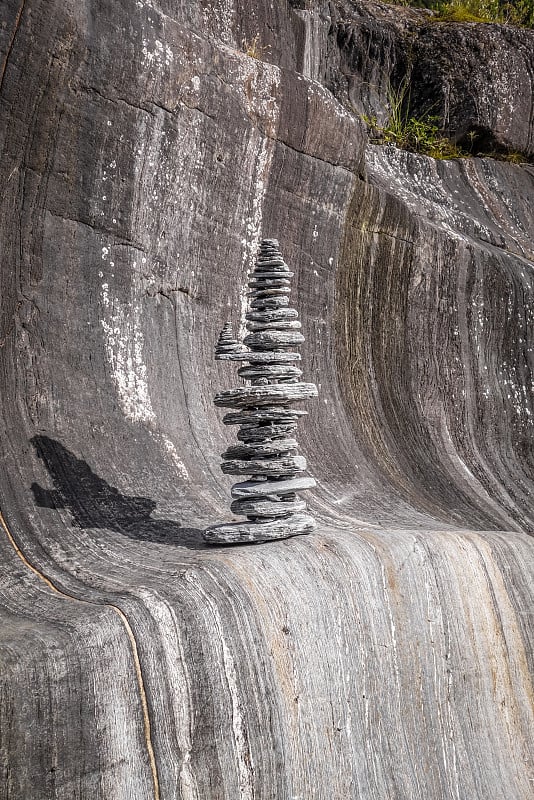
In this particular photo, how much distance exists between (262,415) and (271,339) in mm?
456

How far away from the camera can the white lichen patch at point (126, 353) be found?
7.05m

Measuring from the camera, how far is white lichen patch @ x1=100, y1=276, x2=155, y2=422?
7051 mm

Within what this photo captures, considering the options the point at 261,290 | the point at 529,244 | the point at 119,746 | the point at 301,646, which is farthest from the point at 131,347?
the point at 529,244

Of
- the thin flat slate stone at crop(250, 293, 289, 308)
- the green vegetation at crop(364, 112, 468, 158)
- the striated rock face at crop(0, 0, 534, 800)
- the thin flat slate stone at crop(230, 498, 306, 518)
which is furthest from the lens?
the green vegetation at crop(364, 112, 468, 158)

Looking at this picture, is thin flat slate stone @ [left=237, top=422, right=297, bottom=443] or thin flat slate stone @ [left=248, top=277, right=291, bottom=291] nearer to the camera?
thin flat slate stone @ [left=237, top=422, right=297, bottom=443]

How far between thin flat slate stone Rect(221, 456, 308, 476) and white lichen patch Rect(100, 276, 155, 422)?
Result: 147 cm

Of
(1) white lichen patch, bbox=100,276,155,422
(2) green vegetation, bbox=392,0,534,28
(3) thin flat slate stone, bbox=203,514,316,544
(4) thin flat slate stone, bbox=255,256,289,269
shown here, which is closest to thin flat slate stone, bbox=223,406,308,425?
(3) thin flat slate stone, bbox=203,514,316,544

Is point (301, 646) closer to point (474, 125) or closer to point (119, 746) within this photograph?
point (119, 746)

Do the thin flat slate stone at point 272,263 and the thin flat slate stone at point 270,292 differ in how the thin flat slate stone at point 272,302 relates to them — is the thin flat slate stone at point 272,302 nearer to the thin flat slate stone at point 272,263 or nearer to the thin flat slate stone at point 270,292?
the thin flat slate stone at point 270,292

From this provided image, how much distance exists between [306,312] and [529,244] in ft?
13.2

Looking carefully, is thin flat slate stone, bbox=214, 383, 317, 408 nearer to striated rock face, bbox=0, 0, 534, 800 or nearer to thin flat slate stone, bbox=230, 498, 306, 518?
striated rock face, bbox=0, 0, 534, 800

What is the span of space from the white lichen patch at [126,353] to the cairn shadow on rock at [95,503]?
754 millimetres

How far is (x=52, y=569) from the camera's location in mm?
5215

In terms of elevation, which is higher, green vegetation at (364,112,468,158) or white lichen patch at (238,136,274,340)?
green vegetation at (364,112,468,158)
